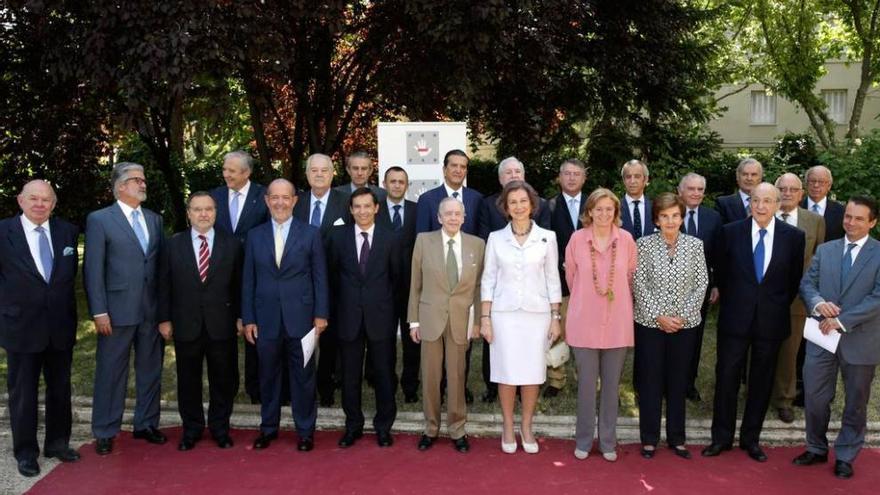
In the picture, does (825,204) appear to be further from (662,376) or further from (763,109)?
(763,109)

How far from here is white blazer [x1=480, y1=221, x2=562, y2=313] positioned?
17.2 feet

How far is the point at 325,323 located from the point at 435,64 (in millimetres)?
4964

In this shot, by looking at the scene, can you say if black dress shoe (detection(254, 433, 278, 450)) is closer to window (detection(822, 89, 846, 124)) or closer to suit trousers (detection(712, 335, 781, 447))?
suit trousers (detection(712, 335, 781, 447))

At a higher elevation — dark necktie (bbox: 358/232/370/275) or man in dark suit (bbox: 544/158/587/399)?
man in dark suit (bbox: 544/158/587/399)

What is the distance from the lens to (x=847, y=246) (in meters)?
5.02

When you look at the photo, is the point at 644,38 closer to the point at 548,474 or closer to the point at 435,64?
the point at 435,64

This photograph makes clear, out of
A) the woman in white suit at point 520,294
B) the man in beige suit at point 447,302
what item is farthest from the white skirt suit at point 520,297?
the man in beige suit at point 447,302

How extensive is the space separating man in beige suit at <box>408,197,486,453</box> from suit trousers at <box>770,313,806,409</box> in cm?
257

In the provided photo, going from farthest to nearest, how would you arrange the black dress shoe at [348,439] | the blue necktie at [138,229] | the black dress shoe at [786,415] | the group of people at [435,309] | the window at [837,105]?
the window at [837,105], the black dress shoe at [786,415], the black dress shoe at [348,439], the blue necktie at [138,229], the group of people at [435,309]

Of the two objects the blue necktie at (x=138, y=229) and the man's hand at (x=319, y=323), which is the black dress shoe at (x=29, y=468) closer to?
the blue necktie at (x=138, y=229)

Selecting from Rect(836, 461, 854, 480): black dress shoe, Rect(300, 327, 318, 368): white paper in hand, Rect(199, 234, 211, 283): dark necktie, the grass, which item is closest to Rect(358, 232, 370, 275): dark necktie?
Rect(300, 327, 318, 368): white paper in hand

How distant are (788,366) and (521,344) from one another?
2356 mm

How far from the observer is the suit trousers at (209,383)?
548 cm

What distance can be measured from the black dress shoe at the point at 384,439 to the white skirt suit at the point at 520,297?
0.92m
